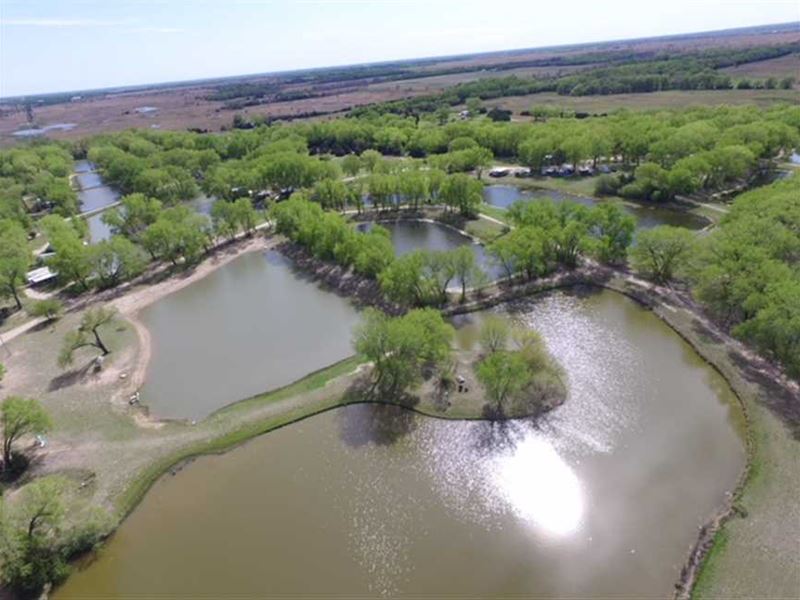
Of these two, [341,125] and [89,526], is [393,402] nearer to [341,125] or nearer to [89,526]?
[89,526]

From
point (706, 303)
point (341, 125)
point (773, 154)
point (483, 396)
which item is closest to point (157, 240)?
point (483, 396)

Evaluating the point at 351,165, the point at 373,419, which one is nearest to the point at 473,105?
the point at 351,165

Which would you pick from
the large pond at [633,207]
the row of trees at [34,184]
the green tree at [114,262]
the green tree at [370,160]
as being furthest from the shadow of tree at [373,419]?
the row of trees at [34,184]

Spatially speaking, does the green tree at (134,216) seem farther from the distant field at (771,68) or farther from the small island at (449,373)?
Result: the distant field at (771,68)

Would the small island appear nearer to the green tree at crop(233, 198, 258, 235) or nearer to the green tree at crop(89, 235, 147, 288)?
the green tree at crop(89, 235, 147, 288)

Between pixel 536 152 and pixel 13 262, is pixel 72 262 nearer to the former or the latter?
pixel 13 262

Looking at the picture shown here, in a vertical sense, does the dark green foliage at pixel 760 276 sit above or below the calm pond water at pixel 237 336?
above
